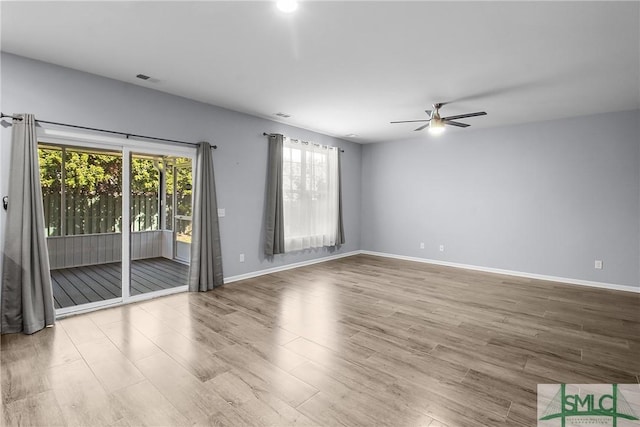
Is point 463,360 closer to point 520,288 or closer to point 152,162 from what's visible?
point 520,288

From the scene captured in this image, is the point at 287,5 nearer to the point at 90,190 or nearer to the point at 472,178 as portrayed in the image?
the point at 90,190

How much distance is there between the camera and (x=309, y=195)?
632cm

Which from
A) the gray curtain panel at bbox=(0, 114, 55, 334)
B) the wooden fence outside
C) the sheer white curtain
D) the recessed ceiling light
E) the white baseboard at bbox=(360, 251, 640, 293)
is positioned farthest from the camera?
the sheer white curtain

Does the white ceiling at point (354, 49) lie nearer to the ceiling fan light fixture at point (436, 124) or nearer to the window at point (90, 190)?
the ceiling fan light fixture at point (436, 124)

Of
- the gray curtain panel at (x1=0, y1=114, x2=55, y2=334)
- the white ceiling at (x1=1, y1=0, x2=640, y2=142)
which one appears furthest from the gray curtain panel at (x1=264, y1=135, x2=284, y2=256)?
the gray curtain panel at (x1=0, y1=114, x2=55, y2=334)

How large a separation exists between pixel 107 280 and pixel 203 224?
1720mm

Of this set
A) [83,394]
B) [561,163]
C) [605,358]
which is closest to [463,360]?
[605,358]

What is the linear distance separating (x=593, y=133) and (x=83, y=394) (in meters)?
7.10

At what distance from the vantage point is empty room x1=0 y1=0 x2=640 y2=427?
2.22 metres

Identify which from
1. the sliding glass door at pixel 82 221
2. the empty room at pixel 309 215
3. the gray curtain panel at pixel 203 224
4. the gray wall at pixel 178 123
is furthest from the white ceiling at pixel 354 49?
the sliding glass door at pixel 82 221

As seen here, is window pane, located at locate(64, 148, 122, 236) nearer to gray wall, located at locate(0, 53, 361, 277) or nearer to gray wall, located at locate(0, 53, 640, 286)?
gray wall, located at locate(0, 53, 361, 277)

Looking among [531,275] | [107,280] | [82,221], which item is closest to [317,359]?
[107,280]

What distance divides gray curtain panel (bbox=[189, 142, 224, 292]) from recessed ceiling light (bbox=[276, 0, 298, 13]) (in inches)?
105

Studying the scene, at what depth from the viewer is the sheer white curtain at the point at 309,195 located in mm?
5898
